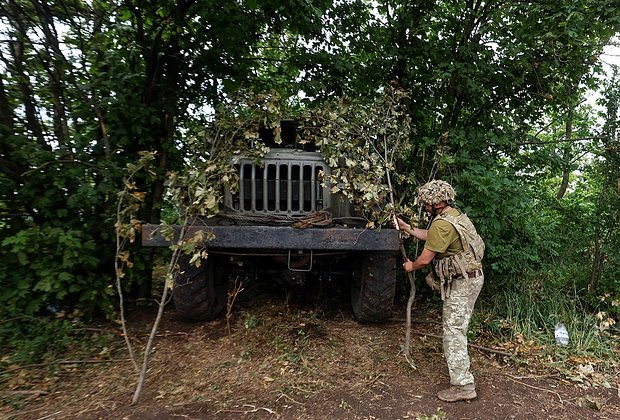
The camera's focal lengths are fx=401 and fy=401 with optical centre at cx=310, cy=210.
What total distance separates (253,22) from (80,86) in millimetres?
2101

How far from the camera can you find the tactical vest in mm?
2936

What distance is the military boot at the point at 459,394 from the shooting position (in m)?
2.87

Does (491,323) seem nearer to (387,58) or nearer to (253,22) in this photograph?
(387,58)

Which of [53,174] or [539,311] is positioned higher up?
[53,174]

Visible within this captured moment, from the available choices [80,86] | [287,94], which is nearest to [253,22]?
[287,94]

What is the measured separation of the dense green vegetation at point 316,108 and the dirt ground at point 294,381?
2.48 feet

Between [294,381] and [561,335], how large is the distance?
260cm

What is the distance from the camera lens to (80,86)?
3.81 meters

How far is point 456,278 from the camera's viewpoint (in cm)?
299

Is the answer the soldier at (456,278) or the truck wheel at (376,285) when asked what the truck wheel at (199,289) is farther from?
the soldier at (456,278)

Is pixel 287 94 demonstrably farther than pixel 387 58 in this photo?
Yes

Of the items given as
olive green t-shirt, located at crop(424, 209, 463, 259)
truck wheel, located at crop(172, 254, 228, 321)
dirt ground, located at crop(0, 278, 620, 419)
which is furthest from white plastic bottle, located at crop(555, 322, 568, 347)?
→ truck wheel, located at crop(172, 254, 228, 321)

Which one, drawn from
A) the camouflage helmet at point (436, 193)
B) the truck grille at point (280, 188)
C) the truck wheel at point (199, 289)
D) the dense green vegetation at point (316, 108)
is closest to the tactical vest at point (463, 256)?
the camouflage helmet at point (436, 193)

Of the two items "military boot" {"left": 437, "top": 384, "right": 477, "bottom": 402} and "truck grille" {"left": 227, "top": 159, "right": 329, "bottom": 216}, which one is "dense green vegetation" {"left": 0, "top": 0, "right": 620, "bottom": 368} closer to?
"truck grille" {"left": 227, "top": 159, "right": 329, "bottom": 216}
